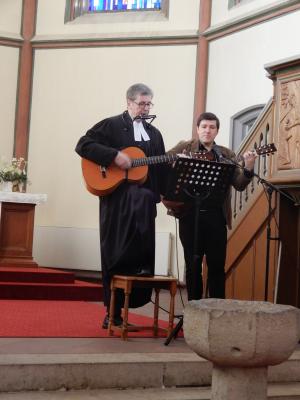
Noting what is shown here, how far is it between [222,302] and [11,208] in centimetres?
690

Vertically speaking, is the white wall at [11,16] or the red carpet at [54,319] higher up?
the white wall at [11,16]

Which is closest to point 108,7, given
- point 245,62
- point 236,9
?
point 236,9

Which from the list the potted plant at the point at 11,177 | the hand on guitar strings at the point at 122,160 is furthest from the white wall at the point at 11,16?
the hand on guitar strings at the point at 122,160

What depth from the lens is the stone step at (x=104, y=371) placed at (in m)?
3.85

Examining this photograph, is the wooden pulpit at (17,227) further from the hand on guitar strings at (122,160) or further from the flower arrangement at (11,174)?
the hand on guitar strings at (122,160)

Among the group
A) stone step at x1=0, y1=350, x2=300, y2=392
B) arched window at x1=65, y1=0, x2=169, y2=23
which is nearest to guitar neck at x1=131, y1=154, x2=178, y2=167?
stone step at x1=0, y1=350, x2=300, y2=392

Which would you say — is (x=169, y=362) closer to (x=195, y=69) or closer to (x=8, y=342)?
(x=8, y=342)

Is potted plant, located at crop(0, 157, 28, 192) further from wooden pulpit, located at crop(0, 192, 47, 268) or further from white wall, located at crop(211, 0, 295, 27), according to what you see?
white wall, located at crop(211, 0, 295, 27)

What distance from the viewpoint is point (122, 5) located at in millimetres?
12242

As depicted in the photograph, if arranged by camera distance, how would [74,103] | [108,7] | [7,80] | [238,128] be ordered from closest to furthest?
[238,128] → [74,103] → [7,80] → [108,7]

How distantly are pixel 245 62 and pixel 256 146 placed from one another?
4.03 metres

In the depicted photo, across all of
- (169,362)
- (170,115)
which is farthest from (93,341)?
(170,115)

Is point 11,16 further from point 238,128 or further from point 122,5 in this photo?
point 238,128

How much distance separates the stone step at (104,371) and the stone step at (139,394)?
0.16 ft
